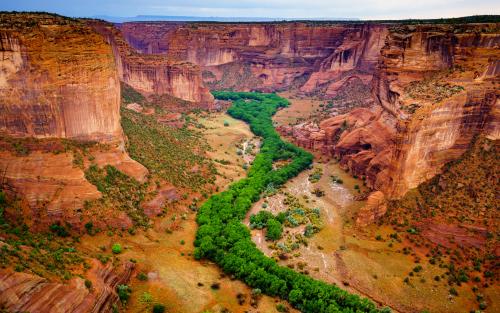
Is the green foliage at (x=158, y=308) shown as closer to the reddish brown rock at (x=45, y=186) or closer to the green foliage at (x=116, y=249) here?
the green foliage at (x=116, y=249)

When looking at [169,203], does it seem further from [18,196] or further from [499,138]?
[499,138]

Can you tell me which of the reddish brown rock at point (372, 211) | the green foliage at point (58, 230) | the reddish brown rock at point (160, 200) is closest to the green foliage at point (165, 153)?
the reddish brown rock at point (160, 200)

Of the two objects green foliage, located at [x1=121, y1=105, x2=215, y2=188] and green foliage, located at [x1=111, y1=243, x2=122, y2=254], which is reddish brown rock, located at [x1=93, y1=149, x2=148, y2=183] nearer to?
green foliage, located at [x1=121, y1=105, x2=215, y2=188]

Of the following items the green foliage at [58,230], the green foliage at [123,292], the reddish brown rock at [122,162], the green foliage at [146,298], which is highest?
the reddish brown rock at [122,162]

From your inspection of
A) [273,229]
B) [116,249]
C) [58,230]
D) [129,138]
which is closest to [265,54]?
[129,138]

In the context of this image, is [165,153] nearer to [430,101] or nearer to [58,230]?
[58,230]

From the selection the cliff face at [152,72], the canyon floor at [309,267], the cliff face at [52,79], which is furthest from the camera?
the cliff face at [152,72]
